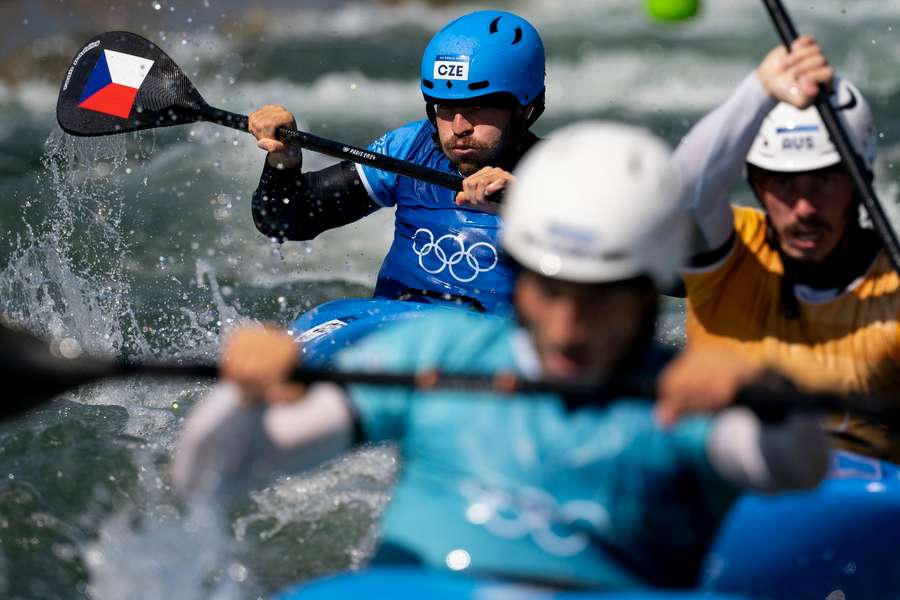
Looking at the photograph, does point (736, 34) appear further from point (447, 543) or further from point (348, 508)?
point (447, 543)

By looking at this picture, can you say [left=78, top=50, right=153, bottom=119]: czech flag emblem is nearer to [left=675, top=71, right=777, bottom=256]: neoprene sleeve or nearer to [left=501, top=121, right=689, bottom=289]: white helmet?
[left=675, top=71, right=777, bottom=256]: neoprene sleeve

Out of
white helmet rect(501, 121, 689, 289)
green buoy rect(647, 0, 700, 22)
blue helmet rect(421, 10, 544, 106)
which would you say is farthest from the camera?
blue helmet rect(421, 10, 544, 106)

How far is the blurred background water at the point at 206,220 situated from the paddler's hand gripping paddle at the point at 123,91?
882 mm

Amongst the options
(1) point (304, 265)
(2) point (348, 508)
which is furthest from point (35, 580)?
(1) point (304, 265)

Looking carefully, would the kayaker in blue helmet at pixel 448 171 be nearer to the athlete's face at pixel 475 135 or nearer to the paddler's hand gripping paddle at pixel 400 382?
the athlete's face at pixel 475 135

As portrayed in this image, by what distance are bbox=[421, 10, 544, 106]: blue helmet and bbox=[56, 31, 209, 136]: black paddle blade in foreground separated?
1179 mm

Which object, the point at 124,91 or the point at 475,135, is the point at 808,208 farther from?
the point at 124,91

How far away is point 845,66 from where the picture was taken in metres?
9.86

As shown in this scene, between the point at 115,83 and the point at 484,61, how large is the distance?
1.66 m

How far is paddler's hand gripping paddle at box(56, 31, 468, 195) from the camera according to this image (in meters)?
5.39

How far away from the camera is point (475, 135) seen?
14.7 feet

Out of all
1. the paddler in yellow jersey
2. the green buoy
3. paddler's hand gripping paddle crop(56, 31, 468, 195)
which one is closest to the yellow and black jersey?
the paddler in yellow jersey

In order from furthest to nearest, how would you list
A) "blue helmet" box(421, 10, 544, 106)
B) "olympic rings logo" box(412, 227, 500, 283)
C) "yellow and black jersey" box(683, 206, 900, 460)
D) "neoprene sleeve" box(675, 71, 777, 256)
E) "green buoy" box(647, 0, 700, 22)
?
"olympic rings logo" box(412, 227, 500, 283) < "blue helmet" box(421, 10, 544, 106) < "green buoy" box(647, 0, 700, 22) < "yellow and black jersey" box(683, 206, 900, 460) < "neoprene sleeve" box(675, 71, 777, 256)

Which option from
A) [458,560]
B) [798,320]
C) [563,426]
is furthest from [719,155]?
[458,560]
